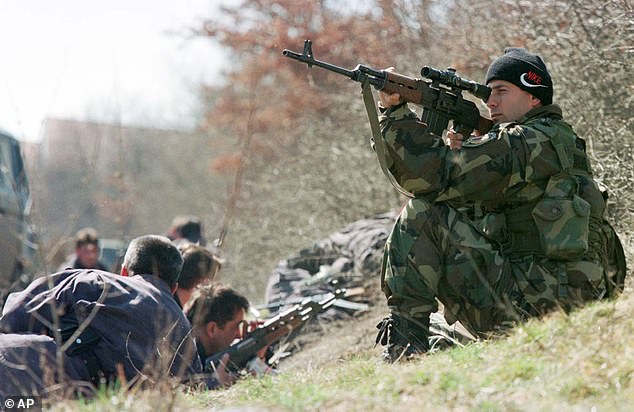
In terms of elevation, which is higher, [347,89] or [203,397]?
[347,89]

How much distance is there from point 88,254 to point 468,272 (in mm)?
7220

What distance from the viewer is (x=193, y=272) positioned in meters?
6.62

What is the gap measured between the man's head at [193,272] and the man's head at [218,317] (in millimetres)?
114

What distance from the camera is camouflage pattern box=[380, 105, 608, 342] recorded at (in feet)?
16.4

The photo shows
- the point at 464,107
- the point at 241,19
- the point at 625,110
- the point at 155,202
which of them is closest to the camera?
the point at 464,107

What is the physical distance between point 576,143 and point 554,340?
57.5 inches

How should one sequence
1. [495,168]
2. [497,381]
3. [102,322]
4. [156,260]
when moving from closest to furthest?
Answer: [497,381]
[102,322]
[495,168]
[156,260]

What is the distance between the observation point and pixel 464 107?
5.46 m

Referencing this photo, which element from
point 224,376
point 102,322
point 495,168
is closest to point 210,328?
point 224,376

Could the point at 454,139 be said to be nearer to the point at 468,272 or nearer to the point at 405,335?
the point at 468,272

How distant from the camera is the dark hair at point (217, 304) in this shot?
6.71m

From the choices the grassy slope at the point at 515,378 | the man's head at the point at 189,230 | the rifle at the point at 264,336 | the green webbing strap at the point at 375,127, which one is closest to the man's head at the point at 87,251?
the man's head at the point at 189,230

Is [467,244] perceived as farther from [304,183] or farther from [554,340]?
[304,183]

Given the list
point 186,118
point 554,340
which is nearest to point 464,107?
point 554,340
